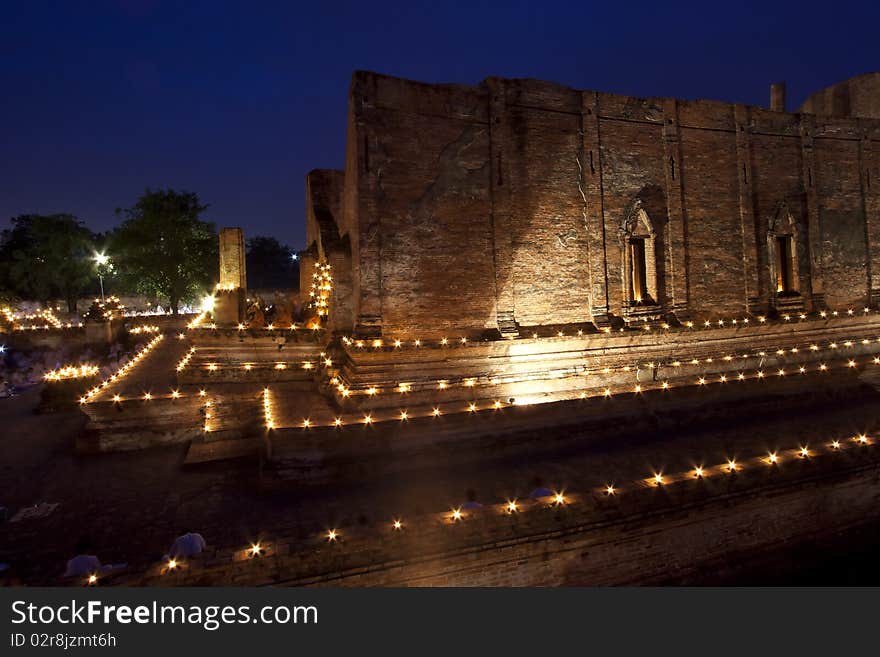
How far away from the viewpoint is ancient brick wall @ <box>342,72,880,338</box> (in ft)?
33.9

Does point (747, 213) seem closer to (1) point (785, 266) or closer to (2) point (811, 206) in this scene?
(1) point (785, 266)

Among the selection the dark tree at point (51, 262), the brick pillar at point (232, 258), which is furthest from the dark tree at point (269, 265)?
the brick pillar at point (232, 258)

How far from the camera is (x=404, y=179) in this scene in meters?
10.3

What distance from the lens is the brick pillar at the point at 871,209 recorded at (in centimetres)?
1502

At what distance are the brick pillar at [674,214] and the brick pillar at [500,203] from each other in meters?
4.79

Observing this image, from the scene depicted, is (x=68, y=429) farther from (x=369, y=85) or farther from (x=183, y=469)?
(x=369, y=85)

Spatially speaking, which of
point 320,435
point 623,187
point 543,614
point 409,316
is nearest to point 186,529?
point 320,435

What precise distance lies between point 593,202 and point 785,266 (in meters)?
7.14

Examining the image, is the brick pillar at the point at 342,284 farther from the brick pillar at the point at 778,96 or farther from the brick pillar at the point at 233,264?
the brick pillar at the point at 778,96

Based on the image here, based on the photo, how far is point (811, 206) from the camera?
14242mm

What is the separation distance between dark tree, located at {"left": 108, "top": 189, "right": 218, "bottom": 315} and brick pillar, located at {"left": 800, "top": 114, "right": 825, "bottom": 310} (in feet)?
102

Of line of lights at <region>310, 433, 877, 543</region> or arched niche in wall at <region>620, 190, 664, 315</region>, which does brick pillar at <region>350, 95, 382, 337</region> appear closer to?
line of lights at <region>310, 433, 877, 543</region>

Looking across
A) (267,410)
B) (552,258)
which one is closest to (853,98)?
(552,258)

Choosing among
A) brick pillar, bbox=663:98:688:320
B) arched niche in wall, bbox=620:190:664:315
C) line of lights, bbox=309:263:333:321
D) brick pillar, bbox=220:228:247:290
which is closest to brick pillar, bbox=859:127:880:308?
brick pillar, bbox=663:98:688:320
